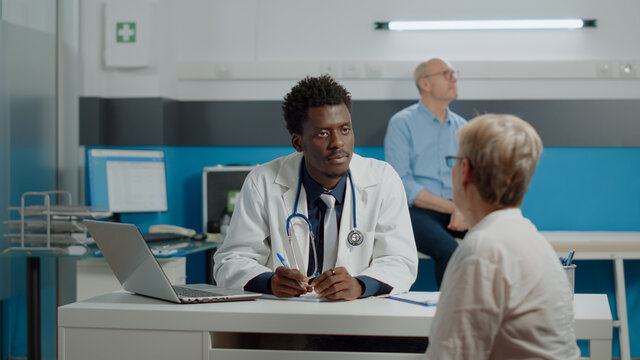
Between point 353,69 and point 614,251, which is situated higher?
point 353,69

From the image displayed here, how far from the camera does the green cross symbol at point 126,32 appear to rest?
11.9 ft

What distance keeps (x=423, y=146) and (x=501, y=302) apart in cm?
248

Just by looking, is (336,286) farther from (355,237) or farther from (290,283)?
(355,237)

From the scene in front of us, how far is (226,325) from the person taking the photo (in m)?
1.35

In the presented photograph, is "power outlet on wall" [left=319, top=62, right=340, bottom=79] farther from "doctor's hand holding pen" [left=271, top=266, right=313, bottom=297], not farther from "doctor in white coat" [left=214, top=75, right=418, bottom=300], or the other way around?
"doctor's hand holding pen" [left=271, top=266, right=313, bottom=297]

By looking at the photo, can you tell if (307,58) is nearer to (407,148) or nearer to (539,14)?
(407,148)

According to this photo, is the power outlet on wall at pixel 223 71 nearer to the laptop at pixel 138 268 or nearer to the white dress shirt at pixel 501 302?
the laptop at pixel 138 268

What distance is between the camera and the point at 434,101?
11.4 feet

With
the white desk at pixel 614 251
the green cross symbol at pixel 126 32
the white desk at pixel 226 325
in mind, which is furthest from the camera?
the green cross symbol at pixel 126 32

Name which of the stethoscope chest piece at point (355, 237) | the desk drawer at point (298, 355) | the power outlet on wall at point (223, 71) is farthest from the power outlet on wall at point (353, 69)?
the desk drawer at point (298, 355)

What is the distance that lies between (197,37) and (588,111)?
90.2 inches

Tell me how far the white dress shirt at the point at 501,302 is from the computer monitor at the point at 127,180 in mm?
2663

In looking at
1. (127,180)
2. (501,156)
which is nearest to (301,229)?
(501,156)

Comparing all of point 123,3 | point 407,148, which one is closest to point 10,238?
point 123,3
